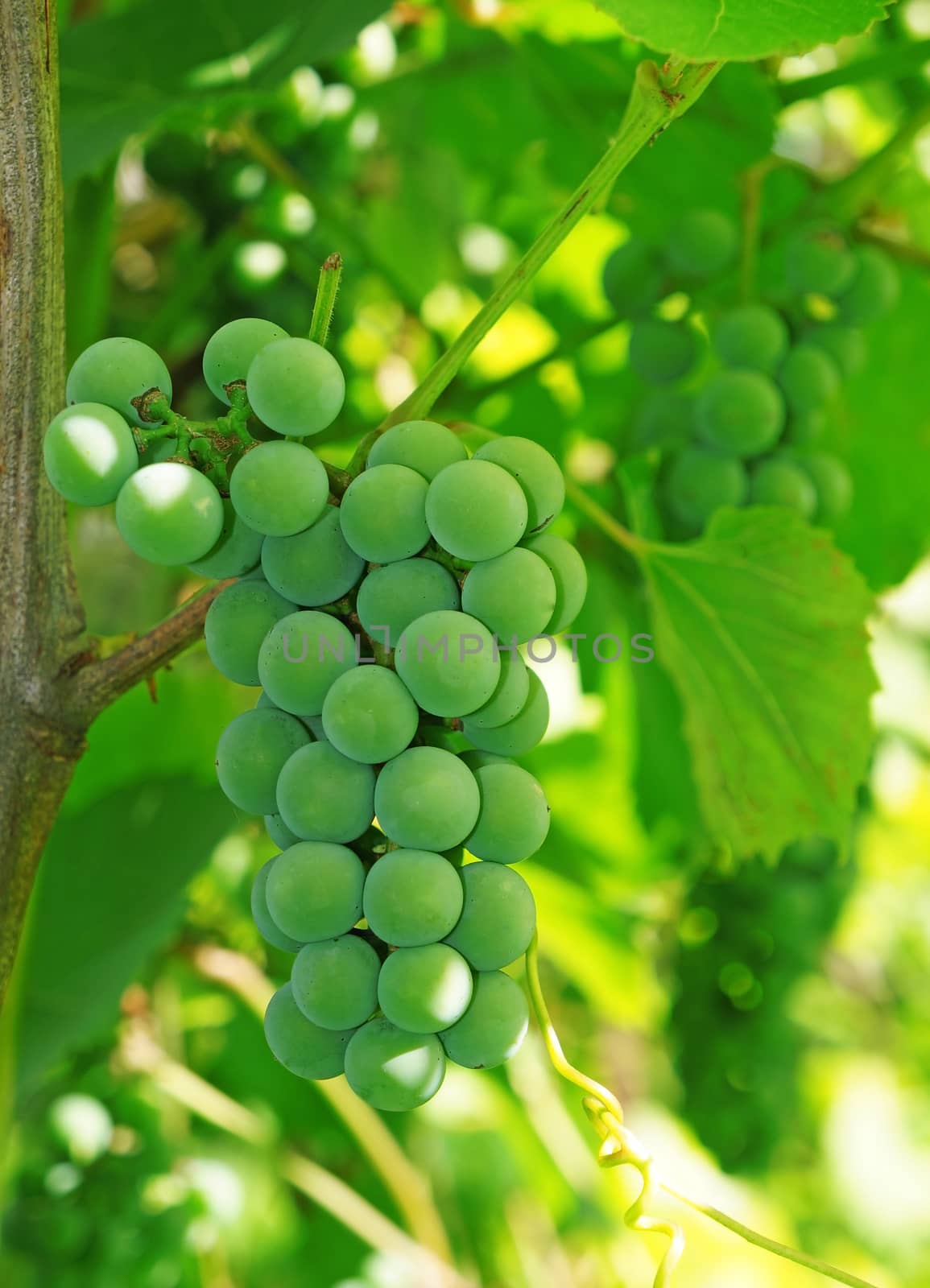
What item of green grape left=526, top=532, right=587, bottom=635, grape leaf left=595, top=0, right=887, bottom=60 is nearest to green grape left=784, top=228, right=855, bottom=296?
grape leaf left=595, top=0, right=887, bottom=60

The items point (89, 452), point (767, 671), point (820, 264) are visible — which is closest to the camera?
point (89, 452)

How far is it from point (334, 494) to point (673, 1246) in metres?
0.37

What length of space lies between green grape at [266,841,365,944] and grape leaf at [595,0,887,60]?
37 cm

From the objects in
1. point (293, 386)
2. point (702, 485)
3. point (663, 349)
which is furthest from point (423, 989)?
point (663, 349)

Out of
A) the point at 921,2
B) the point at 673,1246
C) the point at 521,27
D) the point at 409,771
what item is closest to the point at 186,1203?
Answer: the point at 673,1246

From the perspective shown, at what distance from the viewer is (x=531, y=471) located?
51 cm

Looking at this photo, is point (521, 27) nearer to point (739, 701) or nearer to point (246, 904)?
point (739, 701)

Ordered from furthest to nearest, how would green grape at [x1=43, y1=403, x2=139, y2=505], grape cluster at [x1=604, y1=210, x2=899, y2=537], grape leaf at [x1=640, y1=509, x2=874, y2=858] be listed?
grape cluster at [x1=604, y1=210, x2=899, y2=537] < grape leaf at [x1=640, y1=509, x2=874, y2=858] < green grape at [x1=43, y1=403, x2=139, y2=505]

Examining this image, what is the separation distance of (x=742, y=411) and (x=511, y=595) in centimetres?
52

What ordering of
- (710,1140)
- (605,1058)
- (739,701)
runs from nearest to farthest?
(739,701)
(710,1140)
(605,1058)

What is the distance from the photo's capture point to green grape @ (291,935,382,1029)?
48 cm

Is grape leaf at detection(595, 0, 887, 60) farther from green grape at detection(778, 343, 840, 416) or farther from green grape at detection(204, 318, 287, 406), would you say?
green grape at detection(778, 343, 840, 416)

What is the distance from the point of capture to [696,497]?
0.96 metres

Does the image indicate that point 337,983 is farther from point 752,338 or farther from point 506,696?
point 752,338
